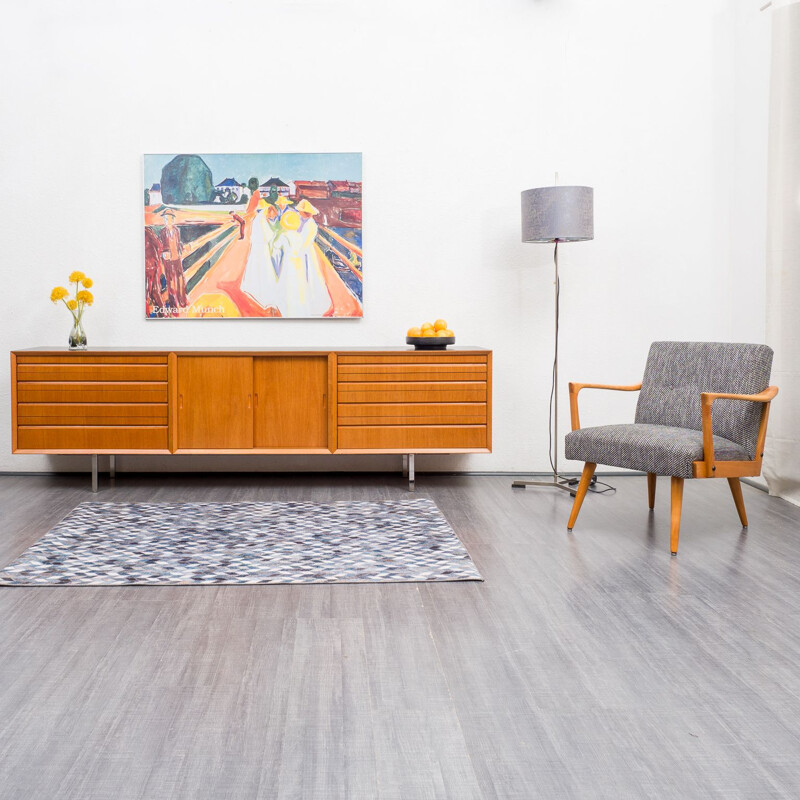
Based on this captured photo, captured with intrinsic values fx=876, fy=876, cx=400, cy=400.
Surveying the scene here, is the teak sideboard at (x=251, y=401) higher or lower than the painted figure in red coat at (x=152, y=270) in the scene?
lower

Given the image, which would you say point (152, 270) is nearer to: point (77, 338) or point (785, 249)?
point (77, 338)

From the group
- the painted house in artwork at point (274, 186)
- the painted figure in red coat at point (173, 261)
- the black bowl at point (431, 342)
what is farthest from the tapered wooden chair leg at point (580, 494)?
the painted figure in red coat at point (173, 261)

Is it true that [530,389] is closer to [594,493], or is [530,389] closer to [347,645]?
[594,493]

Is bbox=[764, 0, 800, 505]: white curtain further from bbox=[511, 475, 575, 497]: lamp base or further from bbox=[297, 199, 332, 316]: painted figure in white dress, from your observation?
bbox=[297, 199, 332, 316]: painted figure in white dress

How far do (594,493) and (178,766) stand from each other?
129 inches

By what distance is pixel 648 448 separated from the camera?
3.49 meters

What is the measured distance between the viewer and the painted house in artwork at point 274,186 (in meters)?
5.00

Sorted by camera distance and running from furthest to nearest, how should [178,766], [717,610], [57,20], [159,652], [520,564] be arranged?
1. [57,20]
2. [520,564]
3. [717,610]
4. [159,652]
5. [178,766]

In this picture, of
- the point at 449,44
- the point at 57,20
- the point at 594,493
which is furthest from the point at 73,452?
the point at 449,44

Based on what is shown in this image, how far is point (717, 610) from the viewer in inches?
105

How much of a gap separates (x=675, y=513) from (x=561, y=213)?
5.83 ft

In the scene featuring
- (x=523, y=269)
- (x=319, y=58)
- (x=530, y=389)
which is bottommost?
(x=530, y=389)

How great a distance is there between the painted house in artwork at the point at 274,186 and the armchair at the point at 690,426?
2049mm

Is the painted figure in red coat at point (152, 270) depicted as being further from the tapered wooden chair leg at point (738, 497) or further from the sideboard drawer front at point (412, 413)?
the tapered wooden chair leg at point (738, 497)
